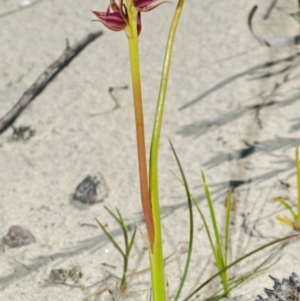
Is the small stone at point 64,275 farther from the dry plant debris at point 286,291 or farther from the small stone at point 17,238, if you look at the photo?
the dry plant debris at point 286,291

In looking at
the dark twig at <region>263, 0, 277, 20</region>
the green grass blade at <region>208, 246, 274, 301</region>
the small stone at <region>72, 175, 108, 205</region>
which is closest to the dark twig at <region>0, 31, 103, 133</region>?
the small stone at <region>72, 175, 108, 205</region>

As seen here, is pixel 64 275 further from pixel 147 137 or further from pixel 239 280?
pixel 147 137

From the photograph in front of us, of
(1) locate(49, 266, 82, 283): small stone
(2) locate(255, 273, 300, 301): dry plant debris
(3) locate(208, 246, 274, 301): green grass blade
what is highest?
(1) locate(49, 266, 82, 283): small stone

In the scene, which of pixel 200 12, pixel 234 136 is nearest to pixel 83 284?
pixel 234 136

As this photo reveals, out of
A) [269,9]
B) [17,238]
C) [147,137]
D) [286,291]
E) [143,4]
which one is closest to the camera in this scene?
[143,4]

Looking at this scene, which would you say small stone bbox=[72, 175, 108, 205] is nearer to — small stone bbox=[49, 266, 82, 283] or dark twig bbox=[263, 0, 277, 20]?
small stone bbox=[49, 266, 82, 283]

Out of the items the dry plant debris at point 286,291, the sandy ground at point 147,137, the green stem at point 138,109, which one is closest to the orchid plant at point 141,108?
the green stem at point 138,109

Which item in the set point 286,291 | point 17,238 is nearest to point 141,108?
point 286,291
